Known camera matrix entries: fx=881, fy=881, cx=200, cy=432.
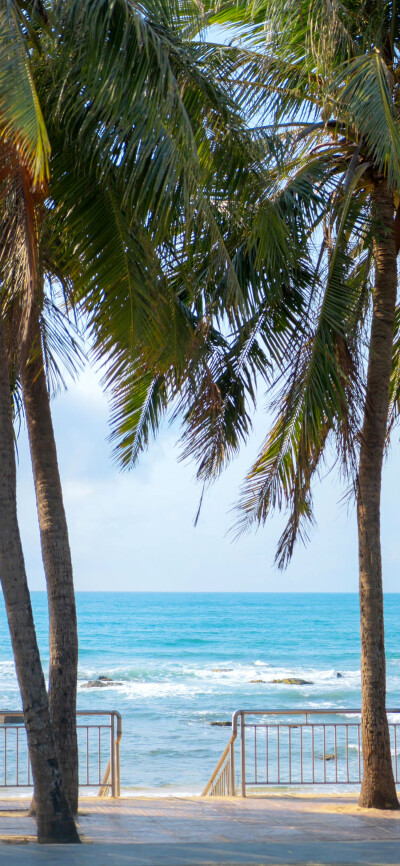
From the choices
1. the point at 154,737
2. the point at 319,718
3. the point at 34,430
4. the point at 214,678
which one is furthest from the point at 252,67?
the point at 214,678

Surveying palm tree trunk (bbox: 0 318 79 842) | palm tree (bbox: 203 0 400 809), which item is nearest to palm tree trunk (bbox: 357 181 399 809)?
palm tree (bbox: 203 0 400 809)

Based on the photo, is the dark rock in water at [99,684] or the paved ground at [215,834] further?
the dark rock in water at [99,684]

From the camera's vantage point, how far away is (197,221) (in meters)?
Result: 6.59

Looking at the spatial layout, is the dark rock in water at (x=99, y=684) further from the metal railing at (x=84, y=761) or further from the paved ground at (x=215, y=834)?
the paved ground at (x=215, y=834)

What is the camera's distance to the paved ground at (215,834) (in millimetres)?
4844

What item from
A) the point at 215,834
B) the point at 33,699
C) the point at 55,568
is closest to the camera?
the point at 33,699

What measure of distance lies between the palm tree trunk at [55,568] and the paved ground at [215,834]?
0.72 meters

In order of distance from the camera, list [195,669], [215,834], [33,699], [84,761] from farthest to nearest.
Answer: [195,669] → [84,761] → [215,834] → [33,699]

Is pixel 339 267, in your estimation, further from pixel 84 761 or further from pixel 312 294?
pixel 84 761

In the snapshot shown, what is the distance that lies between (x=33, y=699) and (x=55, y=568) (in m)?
1.74

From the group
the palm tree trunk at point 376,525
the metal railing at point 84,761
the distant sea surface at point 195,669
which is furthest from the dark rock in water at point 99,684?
the palm tree trunk at point 376,525

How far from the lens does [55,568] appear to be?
8.00m

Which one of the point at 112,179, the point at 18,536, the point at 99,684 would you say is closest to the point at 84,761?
the point at 18,536

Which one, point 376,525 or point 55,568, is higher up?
point 376,525
